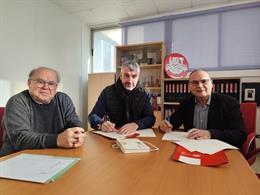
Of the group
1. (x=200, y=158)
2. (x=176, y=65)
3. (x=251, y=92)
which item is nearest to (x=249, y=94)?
(x=251, y=92)

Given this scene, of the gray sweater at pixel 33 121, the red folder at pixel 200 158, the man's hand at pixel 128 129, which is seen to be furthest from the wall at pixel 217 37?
the gray sweater at pixel 33 121

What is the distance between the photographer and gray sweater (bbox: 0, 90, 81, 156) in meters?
1.04

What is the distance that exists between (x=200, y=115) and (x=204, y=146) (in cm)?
72

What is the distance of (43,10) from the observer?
→ 10.7 feet

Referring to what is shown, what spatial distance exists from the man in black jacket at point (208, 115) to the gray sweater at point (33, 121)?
770mm

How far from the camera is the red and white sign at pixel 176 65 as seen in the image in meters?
3.47

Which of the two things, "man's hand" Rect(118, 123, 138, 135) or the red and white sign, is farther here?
the red and white sign

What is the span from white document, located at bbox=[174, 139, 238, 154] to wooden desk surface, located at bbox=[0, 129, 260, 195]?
93 mm

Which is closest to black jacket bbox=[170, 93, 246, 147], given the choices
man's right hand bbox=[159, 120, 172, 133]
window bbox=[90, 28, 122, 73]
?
man's right hand bbox=[159, 120, 172, 133]

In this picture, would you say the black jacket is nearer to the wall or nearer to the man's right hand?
the man's right hand

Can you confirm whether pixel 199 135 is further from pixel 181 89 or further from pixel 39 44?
pixel 39 44

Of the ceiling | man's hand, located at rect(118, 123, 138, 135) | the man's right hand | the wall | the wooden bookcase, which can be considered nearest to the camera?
man's hand, located at rect(118, 123, 138, 135)

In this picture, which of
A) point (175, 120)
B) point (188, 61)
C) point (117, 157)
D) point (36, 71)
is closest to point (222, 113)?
point (175, 120)

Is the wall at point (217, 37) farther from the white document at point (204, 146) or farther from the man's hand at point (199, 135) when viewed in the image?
the white document at point (204, 146)
